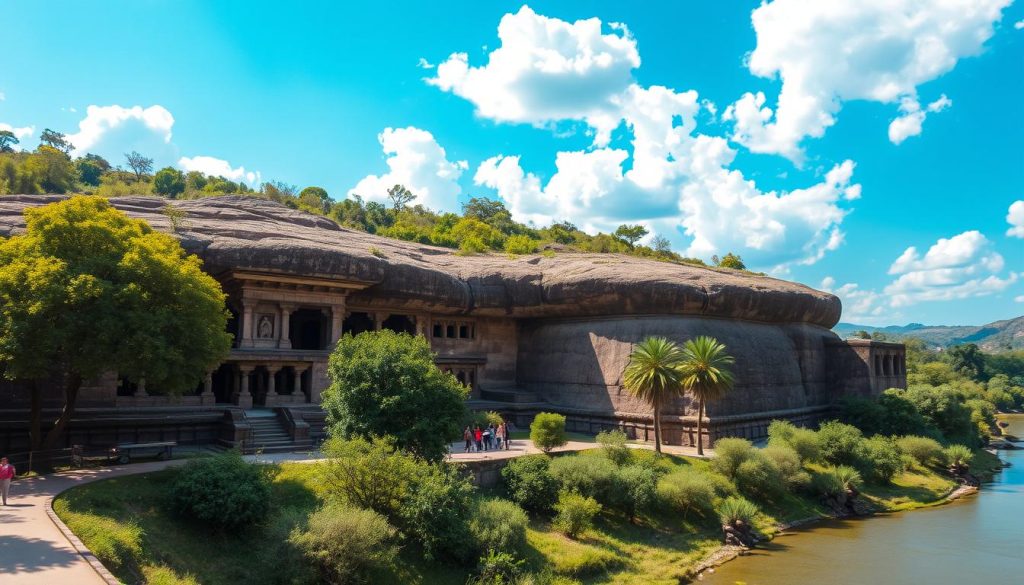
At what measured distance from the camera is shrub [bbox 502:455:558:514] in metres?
19.1

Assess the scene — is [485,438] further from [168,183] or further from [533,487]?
[168,183]

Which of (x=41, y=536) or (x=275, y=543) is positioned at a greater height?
(x=41, y=536)

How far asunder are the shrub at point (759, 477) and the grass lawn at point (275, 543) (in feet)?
5.62

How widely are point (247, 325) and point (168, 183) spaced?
59394mm

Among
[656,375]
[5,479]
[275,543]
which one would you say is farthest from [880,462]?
[5,479]

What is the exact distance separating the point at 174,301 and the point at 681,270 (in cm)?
2163

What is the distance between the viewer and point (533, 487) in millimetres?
19141

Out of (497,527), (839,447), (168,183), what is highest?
(168,183)

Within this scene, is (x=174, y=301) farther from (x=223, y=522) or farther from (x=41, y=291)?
(x=223, y=522)

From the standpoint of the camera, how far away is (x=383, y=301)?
97.5 ft

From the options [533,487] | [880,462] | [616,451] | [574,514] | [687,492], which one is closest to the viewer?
[574,514]

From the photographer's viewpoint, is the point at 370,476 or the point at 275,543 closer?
the point at 275,543

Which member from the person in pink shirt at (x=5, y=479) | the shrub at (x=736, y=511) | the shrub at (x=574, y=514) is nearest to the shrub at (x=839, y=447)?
the shrub at (x=736, y=511)

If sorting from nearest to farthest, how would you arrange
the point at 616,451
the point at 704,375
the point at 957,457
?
the point at 616,451 → the point at 704,375 → the point at 957,457
